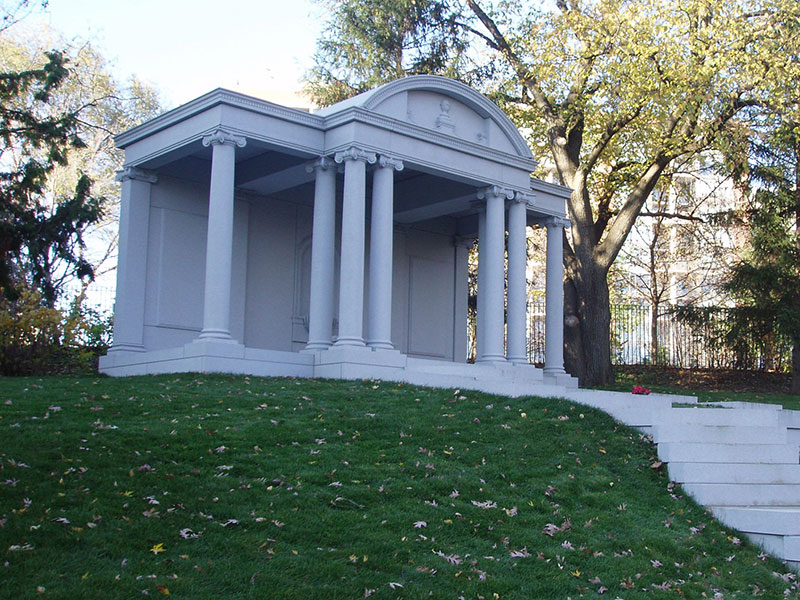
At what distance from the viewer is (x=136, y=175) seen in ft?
67.8

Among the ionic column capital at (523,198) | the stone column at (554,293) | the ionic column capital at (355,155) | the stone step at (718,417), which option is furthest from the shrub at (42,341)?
the stone step at (718,417)

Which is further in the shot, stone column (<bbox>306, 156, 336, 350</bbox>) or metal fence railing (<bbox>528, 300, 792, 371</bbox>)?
metal fence railing (<bbox>528, 300, 792, 371</bbox>)

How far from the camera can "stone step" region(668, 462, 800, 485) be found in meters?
11.5

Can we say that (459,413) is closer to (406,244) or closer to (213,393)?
(213,393)

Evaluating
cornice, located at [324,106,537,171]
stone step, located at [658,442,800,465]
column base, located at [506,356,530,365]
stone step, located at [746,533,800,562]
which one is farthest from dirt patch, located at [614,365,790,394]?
stone step, located at [746,533,800,562]

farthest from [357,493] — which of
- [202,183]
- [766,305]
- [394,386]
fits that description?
[766,305]

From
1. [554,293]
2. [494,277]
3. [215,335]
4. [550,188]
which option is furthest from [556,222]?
[215,335]

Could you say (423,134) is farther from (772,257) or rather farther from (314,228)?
(772,257)

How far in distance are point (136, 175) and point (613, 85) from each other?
1252 centimetres

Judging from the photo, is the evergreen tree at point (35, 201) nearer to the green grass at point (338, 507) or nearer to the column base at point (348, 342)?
the green grass at point (338, 507)

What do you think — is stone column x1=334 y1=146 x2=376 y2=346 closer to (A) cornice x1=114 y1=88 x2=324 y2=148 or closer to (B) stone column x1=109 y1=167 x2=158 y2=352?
(A) cornice x1=114 y1=88 x2=324 y2=148

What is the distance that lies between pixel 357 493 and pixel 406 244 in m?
16.9

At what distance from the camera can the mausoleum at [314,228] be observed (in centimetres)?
1848

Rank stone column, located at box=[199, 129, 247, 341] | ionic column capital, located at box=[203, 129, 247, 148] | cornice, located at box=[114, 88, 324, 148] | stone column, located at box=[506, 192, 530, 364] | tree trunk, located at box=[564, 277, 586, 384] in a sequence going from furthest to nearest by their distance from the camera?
tree trunk, located at box=[564, 277, 586, 384]
stone column, located at box=[506, 192, 530, 364]
cornice, located at box=[114, 88, 324, 148]
ionic column capital, located at box=[203, 129, 247, 148]
stone column, located at box=[199, 129, 247, 341]
